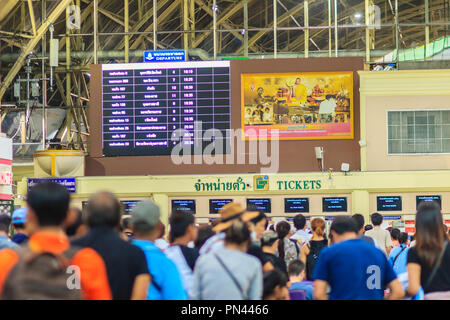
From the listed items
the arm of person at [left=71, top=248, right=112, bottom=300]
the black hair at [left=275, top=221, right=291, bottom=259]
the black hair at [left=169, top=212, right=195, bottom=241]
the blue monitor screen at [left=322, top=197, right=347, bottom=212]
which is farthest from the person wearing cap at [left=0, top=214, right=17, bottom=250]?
the blue monitor screen at [left=322, top=197, right=347, bottom=212]

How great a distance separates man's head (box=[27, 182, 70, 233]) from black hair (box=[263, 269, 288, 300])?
8.00 feet

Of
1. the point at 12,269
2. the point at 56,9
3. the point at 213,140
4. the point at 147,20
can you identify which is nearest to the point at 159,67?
the point at 213,140

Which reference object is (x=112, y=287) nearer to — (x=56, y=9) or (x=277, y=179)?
(x=277, y=179)

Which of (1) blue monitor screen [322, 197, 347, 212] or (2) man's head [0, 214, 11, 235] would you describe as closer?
(2) man's head [0, 214, 11, 235]

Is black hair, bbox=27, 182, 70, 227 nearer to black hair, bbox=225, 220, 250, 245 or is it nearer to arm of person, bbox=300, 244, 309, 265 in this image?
black hair, bbox=225, 220, 250, 245

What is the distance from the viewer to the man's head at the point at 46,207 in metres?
4.66

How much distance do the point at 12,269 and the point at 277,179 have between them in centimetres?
1931

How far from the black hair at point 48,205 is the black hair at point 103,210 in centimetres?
80

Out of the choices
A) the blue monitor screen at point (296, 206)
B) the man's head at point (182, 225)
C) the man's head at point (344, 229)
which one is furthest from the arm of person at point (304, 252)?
the blue monitor screen at point (296, 206)

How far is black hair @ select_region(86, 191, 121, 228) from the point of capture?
550cm

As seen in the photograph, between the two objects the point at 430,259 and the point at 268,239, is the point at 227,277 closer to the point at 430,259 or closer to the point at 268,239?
the point at 430,259

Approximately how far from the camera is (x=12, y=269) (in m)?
4.39

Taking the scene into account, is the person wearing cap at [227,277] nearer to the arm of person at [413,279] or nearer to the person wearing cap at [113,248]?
the person wearing cap at [113,248]

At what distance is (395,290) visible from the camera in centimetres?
701
